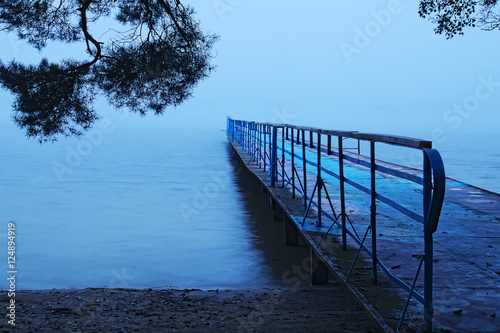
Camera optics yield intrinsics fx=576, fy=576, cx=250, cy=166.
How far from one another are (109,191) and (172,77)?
321 inches

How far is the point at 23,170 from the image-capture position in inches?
768

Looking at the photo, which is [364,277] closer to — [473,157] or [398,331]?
[398,331]

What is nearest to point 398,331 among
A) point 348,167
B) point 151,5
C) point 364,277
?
point 364,277

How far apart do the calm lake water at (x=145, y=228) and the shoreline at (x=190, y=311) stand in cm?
87

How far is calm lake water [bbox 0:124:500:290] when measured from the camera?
6652 millimetres

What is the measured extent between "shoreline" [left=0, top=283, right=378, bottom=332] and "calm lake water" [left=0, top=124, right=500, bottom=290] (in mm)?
871

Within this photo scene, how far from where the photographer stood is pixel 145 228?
9578mm

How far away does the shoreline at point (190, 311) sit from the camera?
13.3 ft

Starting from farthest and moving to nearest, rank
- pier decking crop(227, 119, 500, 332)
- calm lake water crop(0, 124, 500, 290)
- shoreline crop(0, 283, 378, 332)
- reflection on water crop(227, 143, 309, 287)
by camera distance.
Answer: calm lake water crop(0, 124, 500, 290)
reflection on water crop(227, 143, 309, 287)
shoreline crop(0, 283, 378, 332)
pier decking crop(227, 119, 500, 332)

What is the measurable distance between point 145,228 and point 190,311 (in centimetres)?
513

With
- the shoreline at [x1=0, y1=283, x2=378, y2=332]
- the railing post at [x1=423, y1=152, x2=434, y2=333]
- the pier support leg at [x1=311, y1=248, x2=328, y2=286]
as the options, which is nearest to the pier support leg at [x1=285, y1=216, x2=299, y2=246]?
the shoreline at [x1=0, y1=283, x2=378, y2=332]

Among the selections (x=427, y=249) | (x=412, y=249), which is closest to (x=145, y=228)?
(x=412, y=249)

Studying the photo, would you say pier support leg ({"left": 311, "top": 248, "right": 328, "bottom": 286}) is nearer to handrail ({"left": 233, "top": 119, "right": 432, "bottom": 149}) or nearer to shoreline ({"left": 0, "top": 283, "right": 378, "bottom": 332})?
shoreline ({"left": 0, "top": 283, "right": 378, "bottom": 332})

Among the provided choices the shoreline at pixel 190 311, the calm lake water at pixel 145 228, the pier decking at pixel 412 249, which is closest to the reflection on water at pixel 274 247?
the calm lake water at pixel 145 228
